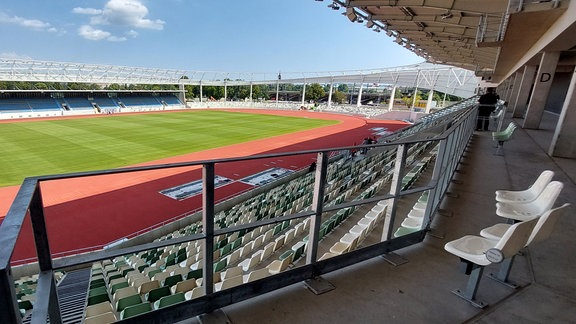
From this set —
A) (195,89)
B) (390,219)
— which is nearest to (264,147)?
(390,219)

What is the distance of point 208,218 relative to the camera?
224 centimetres

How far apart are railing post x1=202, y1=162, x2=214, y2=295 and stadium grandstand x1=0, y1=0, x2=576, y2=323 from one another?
1 cm

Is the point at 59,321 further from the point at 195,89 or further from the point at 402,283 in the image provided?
the point at 195,89

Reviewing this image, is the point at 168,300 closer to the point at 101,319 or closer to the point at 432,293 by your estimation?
the point at 101,319

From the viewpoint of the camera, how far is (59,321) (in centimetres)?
169

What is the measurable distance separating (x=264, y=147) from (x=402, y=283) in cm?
2382

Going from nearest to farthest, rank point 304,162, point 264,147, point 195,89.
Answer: point 304,162, point 264,147, point 195,89

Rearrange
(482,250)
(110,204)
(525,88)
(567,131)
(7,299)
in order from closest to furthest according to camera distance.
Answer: (7,299), (482,250), (567,131), (110,204), (525,88)

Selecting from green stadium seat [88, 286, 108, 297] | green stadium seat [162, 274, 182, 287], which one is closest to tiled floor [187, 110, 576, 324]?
green stadium seat [162, 274, 182, 287]

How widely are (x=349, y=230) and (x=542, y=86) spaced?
11.9 m

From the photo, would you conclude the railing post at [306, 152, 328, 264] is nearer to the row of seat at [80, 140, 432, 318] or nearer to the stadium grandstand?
the stadium grandstand

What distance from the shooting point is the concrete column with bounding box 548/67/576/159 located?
849 centimetres

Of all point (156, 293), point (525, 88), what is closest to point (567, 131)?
point (156, 293)

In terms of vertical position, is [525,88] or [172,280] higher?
[525,88]
